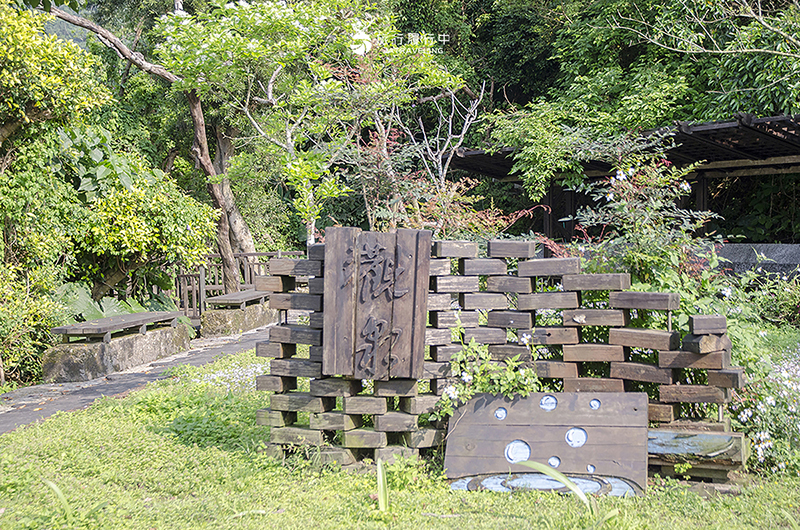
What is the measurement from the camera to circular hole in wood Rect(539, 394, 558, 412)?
3385 millimetres

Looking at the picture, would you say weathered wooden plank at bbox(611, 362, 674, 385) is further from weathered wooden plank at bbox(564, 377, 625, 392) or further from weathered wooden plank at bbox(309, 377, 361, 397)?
weathered wooden plank at bbox(309, 377, 361, 397)

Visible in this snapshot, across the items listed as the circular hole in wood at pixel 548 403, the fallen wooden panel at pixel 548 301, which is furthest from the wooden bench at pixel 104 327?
the circular hole in wood at pixel 548 403

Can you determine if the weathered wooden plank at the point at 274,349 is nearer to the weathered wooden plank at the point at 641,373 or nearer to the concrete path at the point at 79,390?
the weathered wooden plank at the point at 641,373

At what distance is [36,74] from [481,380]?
591cm

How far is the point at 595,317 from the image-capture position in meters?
3.56

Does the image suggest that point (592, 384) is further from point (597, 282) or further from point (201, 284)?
point (201, 284)

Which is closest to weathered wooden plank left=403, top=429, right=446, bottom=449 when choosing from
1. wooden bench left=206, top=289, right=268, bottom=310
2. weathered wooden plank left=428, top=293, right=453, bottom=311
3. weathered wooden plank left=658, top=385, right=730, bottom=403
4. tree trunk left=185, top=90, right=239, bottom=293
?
weathered wooden plank left=428, top=293, right=453, bottom=311

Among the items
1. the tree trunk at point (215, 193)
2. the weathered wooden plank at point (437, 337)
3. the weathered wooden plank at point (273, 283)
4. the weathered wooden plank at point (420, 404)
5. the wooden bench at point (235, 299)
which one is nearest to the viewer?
the weathered wooden plank at point (420, 404)

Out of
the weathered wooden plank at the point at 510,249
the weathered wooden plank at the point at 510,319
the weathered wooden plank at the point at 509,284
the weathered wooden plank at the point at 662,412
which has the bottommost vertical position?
the weathered wooden plank at the point at 662,412

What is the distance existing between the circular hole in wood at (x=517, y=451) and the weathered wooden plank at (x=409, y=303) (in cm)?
68

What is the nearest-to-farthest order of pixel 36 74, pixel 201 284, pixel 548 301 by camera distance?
pixel 548 301 → pixel 36 74 → pixel 201 284

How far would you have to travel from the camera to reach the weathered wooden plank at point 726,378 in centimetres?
322

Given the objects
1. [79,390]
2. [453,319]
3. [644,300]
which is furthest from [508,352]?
[79,390]

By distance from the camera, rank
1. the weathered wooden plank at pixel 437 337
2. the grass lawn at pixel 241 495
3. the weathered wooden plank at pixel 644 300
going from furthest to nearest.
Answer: the weathered wooden plank at pixel 437 337, the weathered wooden plank at pixel 644 300, the grass lawn at pixel 241 495
